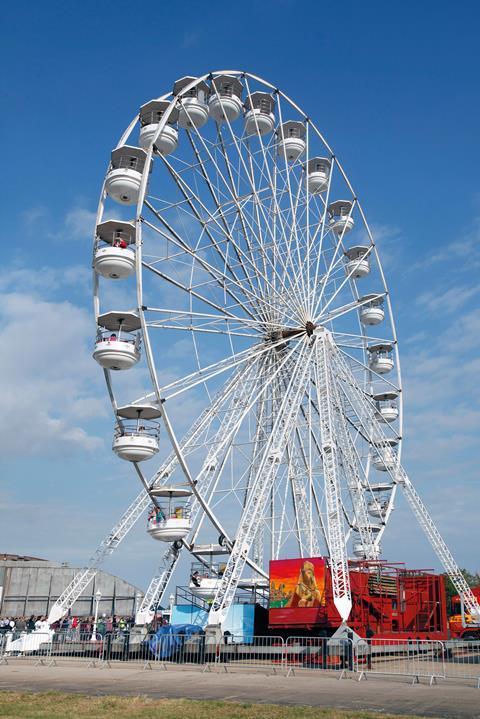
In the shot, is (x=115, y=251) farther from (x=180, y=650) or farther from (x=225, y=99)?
(x=180, y=650)

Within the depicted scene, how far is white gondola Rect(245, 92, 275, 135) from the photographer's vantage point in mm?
30109

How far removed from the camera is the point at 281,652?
67.2 feet

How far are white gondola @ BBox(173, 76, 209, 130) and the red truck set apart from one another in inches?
912

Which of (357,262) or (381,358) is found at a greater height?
(357,262)

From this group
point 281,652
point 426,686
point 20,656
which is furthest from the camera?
point 20,656

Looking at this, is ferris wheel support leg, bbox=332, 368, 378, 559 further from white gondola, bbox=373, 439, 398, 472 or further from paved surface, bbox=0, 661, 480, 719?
paved surface, bbox=0, 661, 480, 719

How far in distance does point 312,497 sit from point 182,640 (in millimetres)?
10018

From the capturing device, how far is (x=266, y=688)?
46.9 ft

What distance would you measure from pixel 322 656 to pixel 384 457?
46.6 feet

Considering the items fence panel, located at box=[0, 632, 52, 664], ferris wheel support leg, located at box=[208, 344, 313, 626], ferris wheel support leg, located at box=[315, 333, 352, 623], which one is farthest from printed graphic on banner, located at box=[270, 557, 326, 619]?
fence panel, located at box=[0, 632, 52, 664]

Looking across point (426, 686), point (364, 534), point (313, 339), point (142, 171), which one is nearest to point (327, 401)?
point (313, 339)

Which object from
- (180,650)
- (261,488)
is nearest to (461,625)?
(261,488)

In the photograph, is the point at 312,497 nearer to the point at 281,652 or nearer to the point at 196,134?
the point at 281,652

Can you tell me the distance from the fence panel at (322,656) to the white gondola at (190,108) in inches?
746
